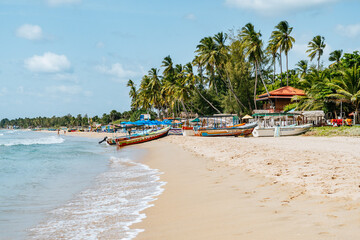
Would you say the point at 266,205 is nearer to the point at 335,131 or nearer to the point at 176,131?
the point at 335,131

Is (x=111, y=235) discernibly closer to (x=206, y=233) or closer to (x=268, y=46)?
(x=206, y=233)

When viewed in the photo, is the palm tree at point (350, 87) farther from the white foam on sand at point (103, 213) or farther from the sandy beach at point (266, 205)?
the white foam on sand at point (103, 213)

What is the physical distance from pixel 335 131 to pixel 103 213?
87.5 ft

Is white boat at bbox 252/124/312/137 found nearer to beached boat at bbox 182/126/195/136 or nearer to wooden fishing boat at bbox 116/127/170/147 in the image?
beached boat at bbox 182/126/195/136

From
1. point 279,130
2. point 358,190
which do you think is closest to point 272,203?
point 358,190

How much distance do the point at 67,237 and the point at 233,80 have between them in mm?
50443

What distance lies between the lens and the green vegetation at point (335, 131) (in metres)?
26.6

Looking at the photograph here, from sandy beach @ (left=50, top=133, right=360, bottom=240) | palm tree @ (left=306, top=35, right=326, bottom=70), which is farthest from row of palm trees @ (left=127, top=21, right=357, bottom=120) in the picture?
sandy beach @ (left=50, top=133, right=360, bottom=240)

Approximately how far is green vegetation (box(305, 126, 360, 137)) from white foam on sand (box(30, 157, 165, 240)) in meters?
21.6

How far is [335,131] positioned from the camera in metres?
28.7

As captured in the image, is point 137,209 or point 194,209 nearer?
point 194,209

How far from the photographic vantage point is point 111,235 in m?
5.46

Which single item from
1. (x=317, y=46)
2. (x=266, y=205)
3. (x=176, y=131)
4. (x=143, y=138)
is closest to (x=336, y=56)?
(x=317, y=46)

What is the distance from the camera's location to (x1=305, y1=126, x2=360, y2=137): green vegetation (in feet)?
Result: 87.3
